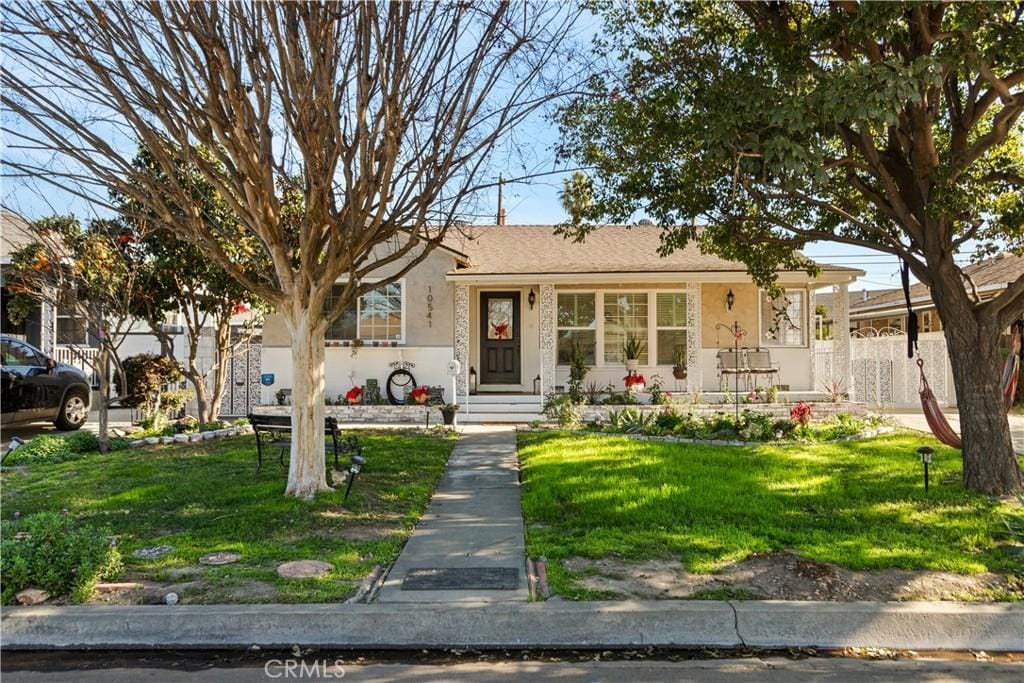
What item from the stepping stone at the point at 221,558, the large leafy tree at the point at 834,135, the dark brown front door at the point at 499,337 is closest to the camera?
the stepping stone at the point at 221,558

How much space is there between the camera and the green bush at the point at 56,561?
4586 millimetres

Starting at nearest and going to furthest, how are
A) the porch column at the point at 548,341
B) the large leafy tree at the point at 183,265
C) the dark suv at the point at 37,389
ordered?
the large leafy tree at the point at 183,265, the dark suv at the point at 37,389, the porch column at the point at 548,341

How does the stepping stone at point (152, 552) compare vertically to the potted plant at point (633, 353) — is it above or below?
below

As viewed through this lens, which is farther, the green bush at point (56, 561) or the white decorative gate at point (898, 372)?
the white decorative gate at point (898, 372)

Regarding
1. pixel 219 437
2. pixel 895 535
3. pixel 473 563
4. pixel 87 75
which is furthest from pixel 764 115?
pixel 219 437

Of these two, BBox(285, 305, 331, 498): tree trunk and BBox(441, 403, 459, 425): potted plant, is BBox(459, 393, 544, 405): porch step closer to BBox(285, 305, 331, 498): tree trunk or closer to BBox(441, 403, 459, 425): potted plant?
BBox(441, 403, 459, 425): potted plant

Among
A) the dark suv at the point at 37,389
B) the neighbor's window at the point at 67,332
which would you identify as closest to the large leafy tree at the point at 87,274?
the dark suv at the point at 37,389

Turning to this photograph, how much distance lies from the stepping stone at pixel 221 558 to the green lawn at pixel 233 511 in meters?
0.08

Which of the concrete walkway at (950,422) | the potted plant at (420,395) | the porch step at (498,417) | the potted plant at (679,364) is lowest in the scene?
the concrete walkway at (950,422)

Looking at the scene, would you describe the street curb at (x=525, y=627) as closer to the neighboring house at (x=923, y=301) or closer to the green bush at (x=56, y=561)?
the green bush at (x=56, y=561)

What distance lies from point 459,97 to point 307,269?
2.74 metres

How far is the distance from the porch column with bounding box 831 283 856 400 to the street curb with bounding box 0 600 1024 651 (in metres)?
11.2

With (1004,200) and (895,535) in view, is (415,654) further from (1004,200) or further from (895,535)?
(1004,200)

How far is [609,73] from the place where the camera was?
8.68 meters
